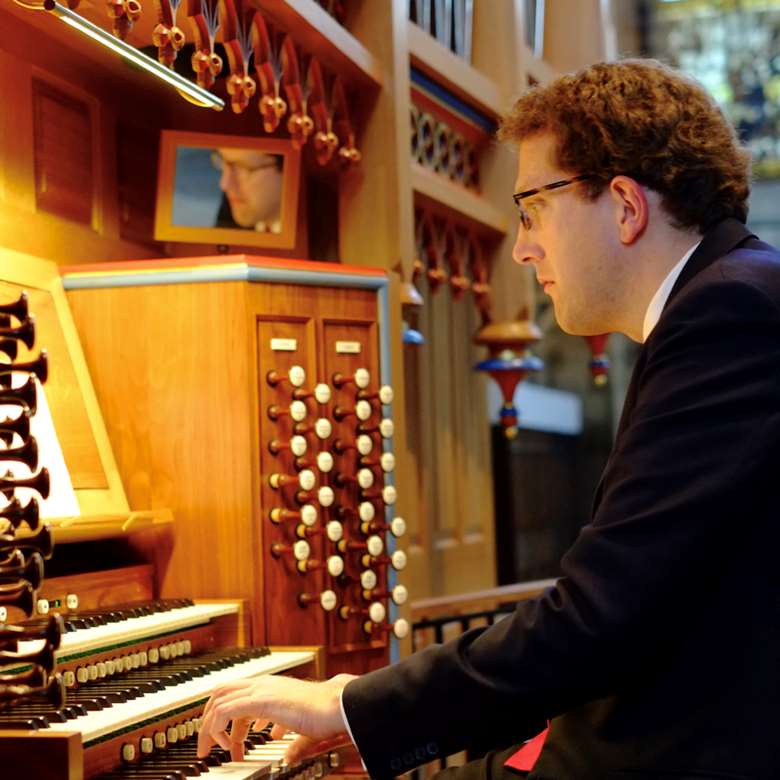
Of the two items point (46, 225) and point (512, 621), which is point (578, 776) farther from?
point (46, 225)

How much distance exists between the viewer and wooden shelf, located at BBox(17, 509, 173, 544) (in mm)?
3004

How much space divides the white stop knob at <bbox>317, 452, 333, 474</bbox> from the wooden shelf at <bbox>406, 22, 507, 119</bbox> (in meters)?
1.97

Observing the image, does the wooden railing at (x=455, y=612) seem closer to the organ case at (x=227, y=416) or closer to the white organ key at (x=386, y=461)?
the white organ key at (x=386, y=461)

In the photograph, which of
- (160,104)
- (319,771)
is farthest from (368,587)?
(160,104)

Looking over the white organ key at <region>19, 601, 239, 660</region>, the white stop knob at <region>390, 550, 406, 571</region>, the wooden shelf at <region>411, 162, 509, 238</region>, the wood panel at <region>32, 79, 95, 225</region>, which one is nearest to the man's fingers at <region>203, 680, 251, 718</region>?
the white organ key at <region>19, 601, 239, 660</region>

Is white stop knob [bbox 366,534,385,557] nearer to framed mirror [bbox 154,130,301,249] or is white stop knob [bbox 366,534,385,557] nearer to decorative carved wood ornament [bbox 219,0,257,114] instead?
framed mirror [bbox 154,130,301,249]

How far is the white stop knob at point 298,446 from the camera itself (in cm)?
363

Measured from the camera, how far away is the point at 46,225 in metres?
3.83

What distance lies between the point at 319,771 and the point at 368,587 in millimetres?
1290

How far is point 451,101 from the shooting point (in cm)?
560

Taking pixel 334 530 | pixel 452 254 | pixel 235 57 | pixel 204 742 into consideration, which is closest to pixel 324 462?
pixel 334 530

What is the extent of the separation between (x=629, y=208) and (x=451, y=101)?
142 inches

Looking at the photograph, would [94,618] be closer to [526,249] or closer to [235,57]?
[526,249]

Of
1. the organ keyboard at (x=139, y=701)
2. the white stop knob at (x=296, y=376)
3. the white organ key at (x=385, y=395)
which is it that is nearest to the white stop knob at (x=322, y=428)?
the white stop knob at (x=296, y=376)
